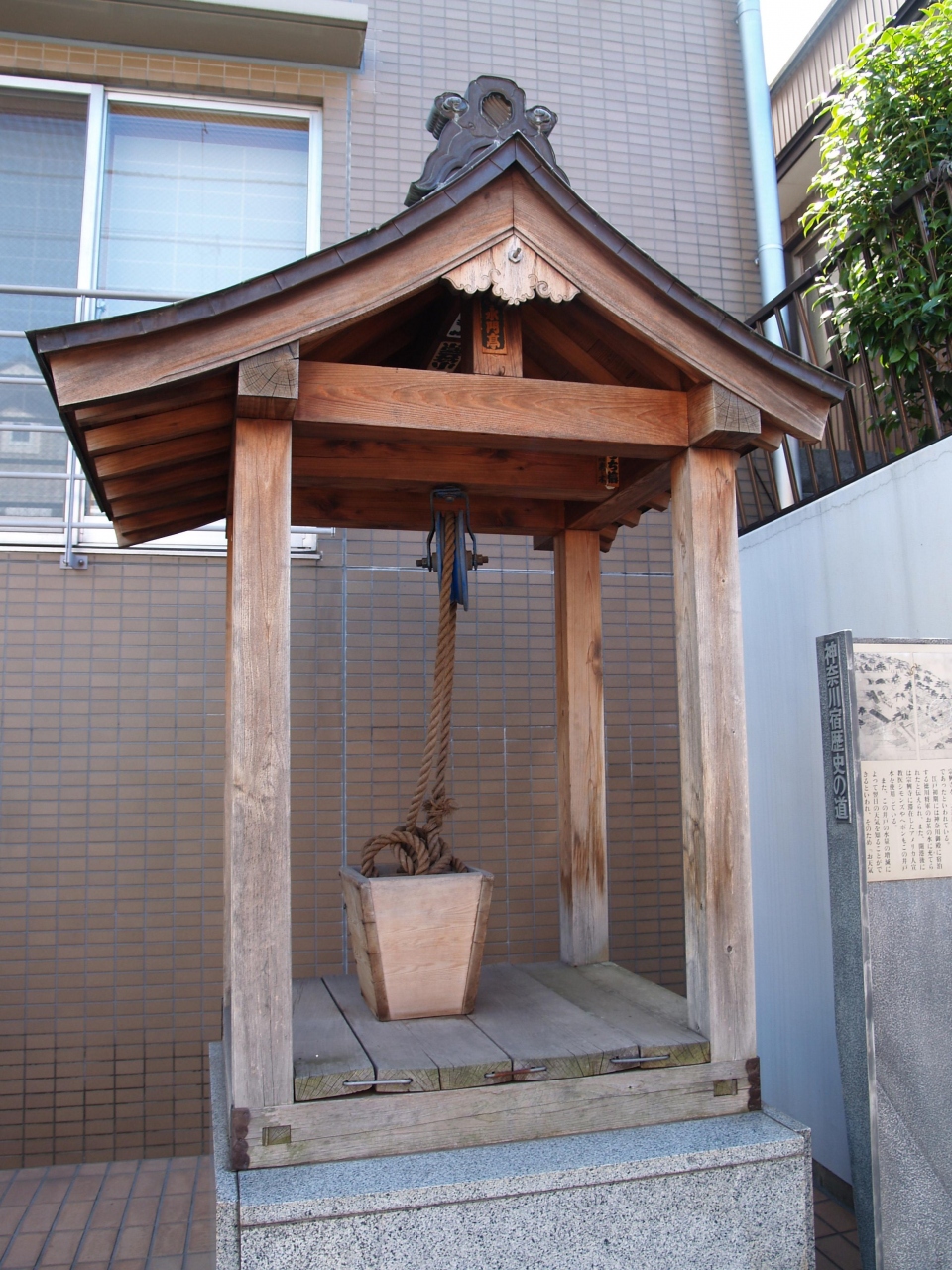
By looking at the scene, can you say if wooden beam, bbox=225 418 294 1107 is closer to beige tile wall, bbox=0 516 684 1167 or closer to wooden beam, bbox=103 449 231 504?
wooden beam, bbox=103 449 231 504

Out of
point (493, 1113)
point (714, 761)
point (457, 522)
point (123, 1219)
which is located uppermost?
point (457, 522)

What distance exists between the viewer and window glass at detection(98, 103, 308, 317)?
199 inches

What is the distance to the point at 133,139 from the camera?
203 inches

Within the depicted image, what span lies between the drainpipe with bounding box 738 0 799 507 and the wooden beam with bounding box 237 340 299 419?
3.56 metres

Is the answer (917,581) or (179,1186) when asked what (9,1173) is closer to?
(179,1186)

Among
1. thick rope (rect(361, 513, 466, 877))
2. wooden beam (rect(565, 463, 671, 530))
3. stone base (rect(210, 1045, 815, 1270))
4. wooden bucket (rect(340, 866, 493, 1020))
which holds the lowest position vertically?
stone base (rect(210, 1045, 815, 1270))

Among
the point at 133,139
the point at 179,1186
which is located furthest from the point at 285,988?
the point at 133,139

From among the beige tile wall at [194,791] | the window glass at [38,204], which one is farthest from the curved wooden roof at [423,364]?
the window glass at [38,204]

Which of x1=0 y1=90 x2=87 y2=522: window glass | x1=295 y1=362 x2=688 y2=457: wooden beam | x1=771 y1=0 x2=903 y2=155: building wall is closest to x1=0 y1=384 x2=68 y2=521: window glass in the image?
x1=0 y1=90 x2=87 y2=522: window glass

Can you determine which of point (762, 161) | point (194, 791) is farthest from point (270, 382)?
point (762, 161)

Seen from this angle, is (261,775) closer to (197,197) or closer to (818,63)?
(197,197)

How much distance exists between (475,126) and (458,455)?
40.0 inches

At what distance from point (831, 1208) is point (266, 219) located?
17.4 ft

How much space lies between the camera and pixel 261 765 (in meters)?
2.53
